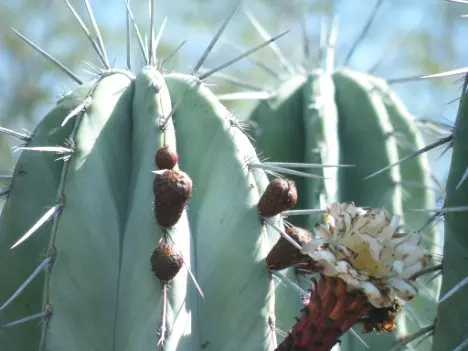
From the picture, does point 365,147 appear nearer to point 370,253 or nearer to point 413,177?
point 413,177

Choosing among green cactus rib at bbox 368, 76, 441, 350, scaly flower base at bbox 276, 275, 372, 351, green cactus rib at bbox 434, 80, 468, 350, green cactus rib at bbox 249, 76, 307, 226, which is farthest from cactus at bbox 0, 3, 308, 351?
green cactus rib at bbox 368, 76, 441, 350

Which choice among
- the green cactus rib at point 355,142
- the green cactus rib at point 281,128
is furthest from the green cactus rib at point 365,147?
the green cactus rib at point 281,128

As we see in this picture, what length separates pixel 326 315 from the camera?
163 centimetres

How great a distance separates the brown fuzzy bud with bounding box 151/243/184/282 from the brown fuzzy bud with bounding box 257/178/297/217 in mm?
205

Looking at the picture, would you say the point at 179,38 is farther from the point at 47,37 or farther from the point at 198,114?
the point at 198,114

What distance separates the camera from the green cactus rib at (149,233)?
1.87 metres

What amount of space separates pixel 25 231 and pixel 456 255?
0.97m

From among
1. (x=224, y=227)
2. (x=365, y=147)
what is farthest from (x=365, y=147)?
(x=224, y=227)

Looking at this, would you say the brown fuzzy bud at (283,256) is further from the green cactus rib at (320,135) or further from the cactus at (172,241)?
the green cactus rib at (320,135)

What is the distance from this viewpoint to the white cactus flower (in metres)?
1.57

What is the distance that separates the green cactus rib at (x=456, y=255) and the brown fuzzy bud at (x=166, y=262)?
51 centimetres

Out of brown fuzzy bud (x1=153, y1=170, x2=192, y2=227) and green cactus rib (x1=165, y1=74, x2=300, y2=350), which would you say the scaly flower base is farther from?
brown fuzzy bud (x1=153, y1=170, x2=192, y2=227)

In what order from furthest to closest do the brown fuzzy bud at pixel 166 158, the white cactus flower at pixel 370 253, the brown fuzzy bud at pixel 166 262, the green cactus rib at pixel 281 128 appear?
the green cactus rib at pixel 281 128, the brown fuzzy bud at pixel 166 158, the brown fuzzy bud at pixel 166 262, the white cactus flower at pixel 370 253

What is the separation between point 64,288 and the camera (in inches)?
74.1
